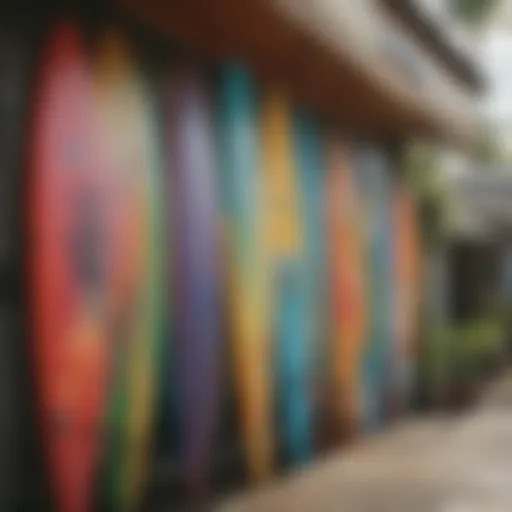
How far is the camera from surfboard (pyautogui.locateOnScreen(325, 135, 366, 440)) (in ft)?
31.8

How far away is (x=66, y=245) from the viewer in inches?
210

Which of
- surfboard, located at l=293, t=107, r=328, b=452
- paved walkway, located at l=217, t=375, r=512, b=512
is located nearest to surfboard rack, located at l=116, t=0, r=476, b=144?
surfboard, located at l=293, t=107, r=328, b=452

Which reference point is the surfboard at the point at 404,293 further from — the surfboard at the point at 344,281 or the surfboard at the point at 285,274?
the surfboard at the point at 285,274

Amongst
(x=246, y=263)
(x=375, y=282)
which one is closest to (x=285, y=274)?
(x=246, y=263)

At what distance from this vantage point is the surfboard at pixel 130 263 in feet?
18.9

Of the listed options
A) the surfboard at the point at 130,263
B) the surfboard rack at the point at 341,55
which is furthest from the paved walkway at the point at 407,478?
the surfboard rack at the point at 341,55

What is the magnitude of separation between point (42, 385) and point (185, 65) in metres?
2.34

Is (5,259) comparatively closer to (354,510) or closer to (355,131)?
(354,510)

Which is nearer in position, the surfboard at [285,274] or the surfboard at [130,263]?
the surfboard at [130,263]

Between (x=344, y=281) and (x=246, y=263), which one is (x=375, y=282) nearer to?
(x=344, y=281)

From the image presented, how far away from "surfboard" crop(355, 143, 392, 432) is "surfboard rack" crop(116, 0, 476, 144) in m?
0.34

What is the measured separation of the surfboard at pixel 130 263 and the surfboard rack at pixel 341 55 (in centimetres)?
38

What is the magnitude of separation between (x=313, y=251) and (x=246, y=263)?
1609 millimetres

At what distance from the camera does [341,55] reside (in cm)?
752
